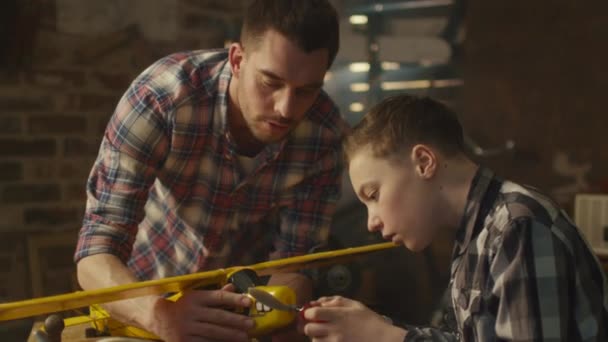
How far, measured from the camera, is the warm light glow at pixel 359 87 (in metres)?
2.46

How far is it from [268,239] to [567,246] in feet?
2.76

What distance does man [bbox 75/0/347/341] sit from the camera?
3.86 ft

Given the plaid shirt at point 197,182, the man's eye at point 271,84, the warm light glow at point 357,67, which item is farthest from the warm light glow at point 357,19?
the man's eye at point 271,84

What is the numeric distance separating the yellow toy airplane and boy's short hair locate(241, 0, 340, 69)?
423mm

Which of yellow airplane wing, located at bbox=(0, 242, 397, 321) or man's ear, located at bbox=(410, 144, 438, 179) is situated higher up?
man's ear, located at bbox=(410, 144, 438, 179)

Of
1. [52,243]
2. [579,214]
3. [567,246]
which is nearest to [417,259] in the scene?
[579,214]

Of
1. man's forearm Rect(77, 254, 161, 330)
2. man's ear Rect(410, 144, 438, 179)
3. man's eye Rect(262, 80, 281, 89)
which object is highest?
man's eye Rect(262, 80, 281, 89)

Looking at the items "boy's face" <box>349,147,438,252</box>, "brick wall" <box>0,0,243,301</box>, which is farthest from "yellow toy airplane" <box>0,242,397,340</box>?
"brick wall" <box>0,0,243,301</box>

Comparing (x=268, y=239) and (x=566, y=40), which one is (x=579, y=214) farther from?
(x=268, y=239)

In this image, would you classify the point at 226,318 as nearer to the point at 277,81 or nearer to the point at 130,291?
the point at 130,291

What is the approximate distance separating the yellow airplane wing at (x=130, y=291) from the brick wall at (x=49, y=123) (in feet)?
4.60

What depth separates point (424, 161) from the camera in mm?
901

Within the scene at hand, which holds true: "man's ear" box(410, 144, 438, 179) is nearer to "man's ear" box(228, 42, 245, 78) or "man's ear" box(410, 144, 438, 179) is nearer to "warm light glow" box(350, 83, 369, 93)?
"man's ear" box(228, 42, 245, 78)

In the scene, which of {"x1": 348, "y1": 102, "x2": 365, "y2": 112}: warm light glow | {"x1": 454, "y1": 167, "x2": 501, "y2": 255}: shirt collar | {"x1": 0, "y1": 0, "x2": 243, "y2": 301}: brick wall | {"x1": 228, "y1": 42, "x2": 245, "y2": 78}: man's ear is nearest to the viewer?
{"x1": 454, "y1": 167, "x2": 501, "y2": 255}: shirt collar
